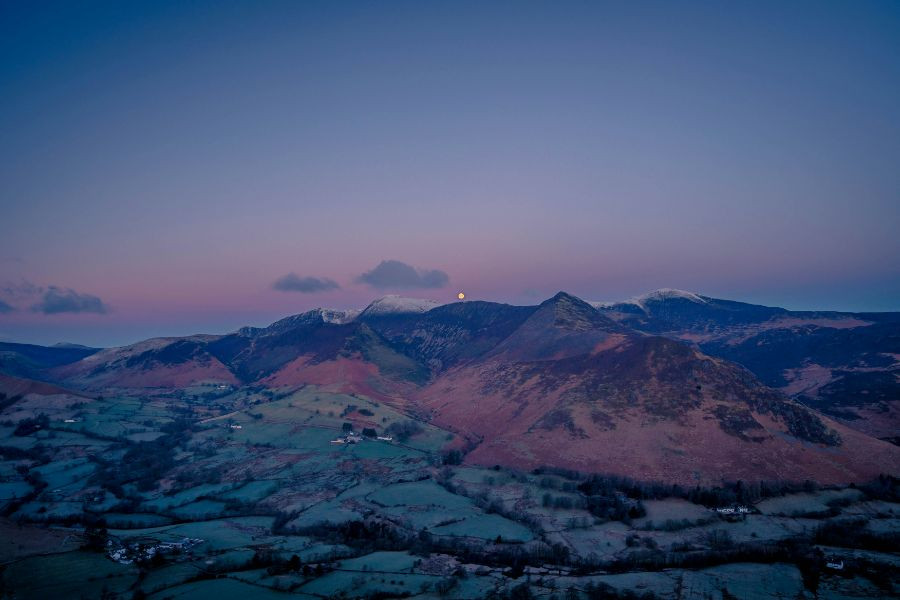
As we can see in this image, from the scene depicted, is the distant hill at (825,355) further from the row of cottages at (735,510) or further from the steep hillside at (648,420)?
the row of cottages at (735,510)

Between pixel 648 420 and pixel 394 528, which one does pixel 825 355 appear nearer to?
pixel 648 420

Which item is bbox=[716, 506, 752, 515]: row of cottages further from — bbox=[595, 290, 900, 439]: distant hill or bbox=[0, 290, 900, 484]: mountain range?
bbox=[595, 290, 900, 439]: distant hill

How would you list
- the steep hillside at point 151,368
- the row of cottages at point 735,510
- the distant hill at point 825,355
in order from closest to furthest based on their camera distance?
the row of cottages at point 735,510 → the distant hill at point 825,355 → the steep hillside at point 151,368

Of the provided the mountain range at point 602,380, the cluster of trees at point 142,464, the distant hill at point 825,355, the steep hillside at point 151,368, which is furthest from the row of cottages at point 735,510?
the steep hillside at point 151,368

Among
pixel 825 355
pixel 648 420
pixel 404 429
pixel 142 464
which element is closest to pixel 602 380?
pixel 648 420

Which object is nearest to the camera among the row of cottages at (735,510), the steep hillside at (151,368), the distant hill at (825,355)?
the row of cottages at (735,510)

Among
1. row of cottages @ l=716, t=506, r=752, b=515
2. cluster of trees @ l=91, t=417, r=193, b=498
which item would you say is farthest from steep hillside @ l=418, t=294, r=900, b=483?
cluster of trees @ l=91, t=417, r=193, b=498
